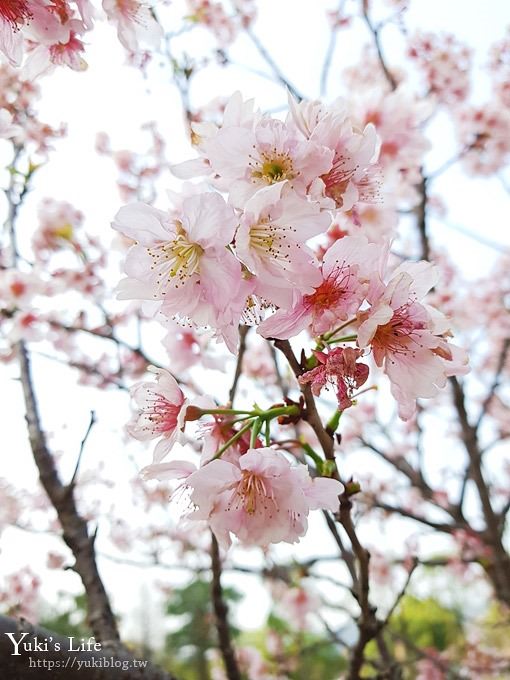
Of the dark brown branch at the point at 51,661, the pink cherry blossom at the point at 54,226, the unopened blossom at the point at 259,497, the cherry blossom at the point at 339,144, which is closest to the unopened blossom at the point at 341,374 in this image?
the unopened blossom at the point at 259,497

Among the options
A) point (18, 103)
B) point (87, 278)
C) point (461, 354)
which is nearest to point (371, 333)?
point (461, 354)

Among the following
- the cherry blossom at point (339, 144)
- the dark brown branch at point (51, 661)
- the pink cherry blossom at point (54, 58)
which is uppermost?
the pink cherry blossom at point (54, 58)

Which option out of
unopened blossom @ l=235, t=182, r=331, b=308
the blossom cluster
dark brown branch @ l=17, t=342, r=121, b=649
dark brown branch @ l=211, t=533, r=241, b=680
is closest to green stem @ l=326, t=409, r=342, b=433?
the blossom cluster

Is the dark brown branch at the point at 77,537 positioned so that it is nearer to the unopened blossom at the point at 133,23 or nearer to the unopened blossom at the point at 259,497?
the unopened blossom at the point at 259,497

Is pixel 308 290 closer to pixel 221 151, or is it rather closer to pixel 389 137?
pixel 221 151

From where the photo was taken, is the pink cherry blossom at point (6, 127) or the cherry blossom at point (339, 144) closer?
the cherry blossom at point (339, 144)

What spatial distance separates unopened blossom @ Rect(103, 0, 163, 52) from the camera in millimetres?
1171

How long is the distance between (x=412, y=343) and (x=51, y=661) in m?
0.63

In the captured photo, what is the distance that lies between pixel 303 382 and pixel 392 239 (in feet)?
0.77

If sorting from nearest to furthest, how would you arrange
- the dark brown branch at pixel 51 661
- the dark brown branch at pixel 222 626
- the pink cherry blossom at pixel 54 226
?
the dark brown branch at pixel 51 661 → the dark brown branch at pixel 222 626 → the pink cherry blossom at pixel 54 226

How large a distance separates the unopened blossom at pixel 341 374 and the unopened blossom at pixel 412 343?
4 cm

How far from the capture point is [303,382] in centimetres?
76

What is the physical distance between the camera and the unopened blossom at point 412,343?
774 millimetres

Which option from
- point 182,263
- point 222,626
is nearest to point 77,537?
point 222,626
